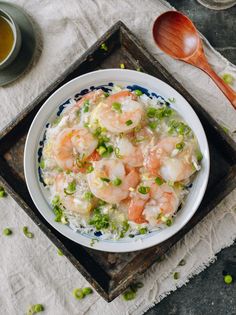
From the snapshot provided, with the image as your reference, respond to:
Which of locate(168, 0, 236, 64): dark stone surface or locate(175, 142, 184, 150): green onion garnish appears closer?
locate(175, 142, 184, 150): green onion garnish

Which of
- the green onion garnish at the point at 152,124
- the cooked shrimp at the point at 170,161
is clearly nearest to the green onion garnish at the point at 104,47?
the green onion garnish at the point at 152,124

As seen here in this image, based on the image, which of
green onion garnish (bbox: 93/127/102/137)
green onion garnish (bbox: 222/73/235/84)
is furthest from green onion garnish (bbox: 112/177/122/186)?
green onion garnish (bbox: 222/73/235/84)

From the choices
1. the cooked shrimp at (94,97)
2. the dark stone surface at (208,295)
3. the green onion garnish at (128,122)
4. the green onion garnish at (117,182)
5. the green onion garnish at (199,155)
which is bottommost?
the dark stone surface at (208,295)

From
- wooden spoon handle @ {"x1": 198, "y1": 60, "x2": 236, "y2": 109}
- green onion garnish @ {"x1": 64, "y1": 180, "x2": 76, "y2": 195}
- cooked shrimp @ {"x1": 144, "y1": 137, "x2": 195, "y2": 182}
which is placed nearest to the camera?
cooked shrimp @ {"x1": 144, "y1": 137, "x2": 195, "y2": 182}

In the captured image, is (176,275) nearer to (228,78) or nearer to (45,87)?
(228,78)

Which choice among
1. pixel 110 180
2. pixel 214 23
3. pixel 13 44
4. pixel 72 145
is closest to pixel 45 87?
pixel 13 44

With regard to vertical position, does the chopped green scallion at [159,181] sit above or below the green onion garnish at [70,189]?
below

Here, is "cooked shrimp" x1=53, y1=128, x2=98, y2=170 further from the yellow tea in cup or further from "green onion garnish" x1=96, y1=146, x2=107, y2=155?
the yellow tea in cup

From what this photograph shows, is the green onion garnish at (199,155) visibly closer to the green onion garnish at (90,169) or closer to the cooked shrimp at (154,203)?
the cooked shrimp at (154,203)
